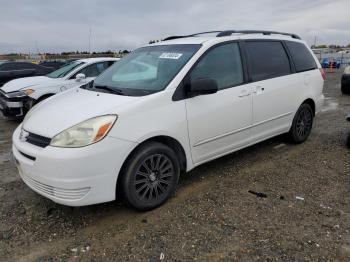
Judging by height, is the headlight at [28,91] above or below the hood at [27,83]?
below

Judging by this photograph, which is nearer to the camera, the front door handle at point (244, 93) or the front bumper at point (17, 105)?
the front door handle at point (244, 93)

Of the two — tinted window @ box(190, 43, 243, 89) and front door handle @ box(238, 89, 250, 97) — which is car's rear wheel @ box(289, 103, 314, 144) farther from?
tinted window @ box(190, 43, 243, 89)

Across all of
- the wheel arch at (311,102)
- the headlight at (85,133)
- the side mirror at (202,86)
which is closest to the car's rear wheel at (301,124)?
the wheel arch at (311,102)

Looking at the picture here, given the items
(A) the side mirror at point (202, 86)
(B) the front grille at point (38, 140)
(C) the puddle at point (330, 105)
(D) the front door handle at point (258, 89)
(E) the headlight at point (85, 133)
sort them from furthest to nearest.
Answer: (C) the puddle at point (330, 105)
(D) the front door handle at point (258, 89)
(A) the side mirror at point (202, 86)
(B) the front grille at point (38, 140)
(E) the headlight at point (85, 133)

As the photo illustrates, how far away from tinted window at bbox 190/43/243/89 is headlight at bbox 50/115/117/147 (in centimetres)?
121

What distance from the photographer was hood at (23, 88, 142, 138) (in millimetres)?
3122

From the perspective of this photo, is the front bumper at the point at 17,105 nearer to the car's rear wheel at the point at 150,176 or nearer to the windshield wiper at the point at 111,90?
the windshield wiper at the point at 111,90

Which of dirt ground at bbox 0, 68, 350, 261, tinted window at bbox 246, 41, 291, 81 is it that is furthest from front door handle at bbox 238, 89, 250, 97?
dirt ground at bbox 0, 68, 350, 261

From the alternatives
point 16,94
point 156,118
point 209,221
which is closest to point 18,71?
point 16,94

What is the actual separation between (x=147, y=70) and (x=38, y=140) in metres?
1.52

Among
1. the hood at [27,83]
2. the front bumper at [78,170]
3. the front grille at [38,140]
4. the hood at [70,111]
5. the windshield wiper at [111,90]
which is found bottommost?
the front bumper at [78,170]

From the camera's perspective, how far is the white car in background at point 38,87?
24.2 feet

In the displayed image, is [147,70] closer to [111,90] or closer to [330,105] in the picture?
[111,90]

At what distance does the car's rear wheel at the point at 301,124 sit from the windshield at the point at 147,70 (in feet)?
7.66
